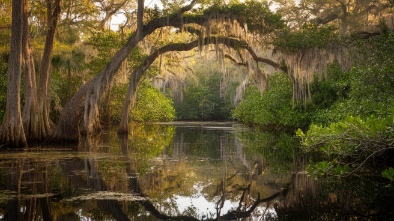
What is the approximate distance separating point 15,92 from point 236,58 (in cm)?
1026

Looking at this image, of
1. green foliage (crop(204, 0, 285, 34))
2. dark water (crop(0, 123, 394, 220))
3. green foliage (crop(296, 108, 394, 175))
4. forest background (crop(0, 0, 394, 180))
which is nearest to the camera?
dark water (crop(0, 123, 394, 220))

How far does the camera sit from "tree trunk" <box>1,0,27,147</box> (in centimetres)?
1203

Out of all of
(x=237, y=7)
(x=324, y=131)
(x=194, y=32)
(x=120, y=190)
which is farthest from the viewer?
(x=194, y=32)

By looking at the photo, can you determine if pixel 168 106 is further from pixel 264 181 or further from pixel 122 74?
pixel 264 181

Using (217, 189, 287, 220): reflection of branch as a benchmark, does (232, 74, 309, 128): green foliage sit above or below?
above

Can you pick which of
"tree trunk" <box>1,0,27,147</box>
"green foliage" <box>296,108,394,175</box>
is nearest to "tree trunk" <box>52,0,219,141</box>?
"tree trunk" <box>1,0,27,147</box>

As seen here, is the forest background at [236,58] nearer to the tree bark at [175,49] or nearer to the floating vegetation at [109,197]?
the tree bark at [175,49]

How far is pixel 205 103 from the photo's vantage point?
41.5m

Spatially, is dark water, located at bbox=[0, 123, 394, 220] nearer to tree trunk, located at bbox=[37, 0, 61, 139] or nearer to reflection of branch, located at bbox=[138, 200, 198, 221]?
reflection of branch, located at bbox=[138, 200, 198, 221]

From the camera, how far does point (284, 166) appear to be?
8820 millimetres

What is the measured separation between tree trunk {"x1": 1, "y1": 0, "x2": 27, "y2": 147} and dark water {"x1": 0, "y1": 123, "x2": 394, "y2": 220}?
2.32 meters

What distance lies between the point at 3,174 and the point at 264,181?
4.51m

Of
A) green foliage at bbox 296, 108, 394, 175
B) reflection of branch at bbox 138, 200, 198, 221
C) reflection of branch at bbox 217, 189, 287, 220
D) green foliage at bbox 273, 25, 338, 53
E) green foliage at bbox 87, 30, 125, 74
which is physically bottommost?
reflection of branch at bbox 217, 189, 287, 220

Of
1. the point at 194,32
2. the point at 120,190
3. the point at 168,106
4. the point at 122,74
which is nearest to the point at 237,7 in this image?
the point at 194,32
